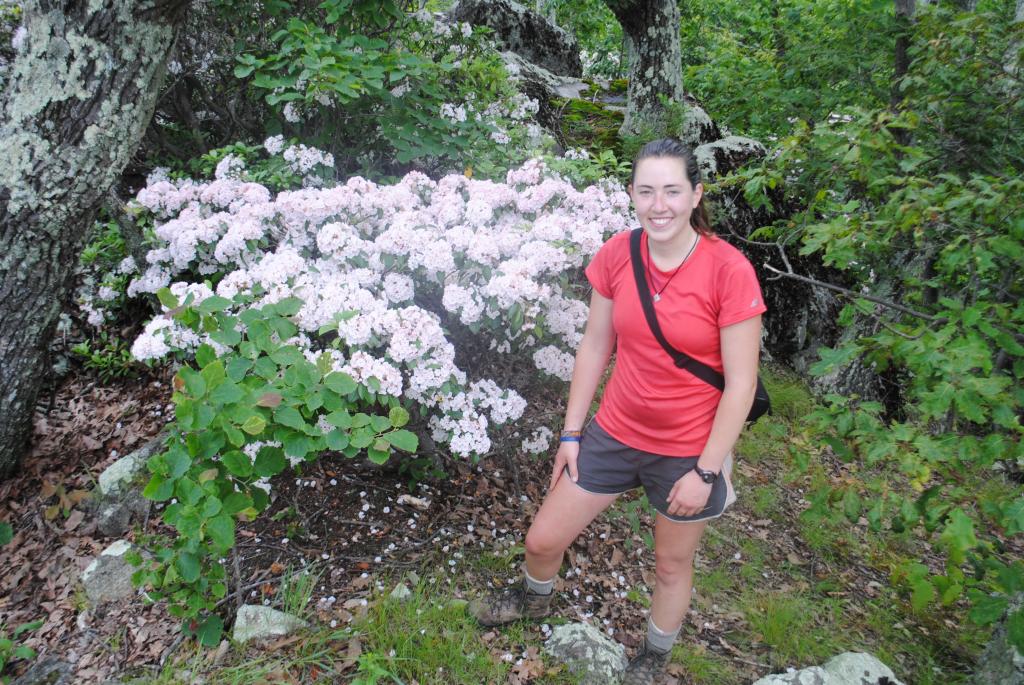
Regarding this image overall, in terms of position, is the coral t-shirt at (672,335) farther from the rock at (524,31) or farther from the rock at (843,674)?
the rock at (524,31)

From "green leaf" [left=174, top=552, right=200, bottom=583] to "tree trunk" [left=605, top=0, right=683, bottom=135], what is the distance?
5782mm

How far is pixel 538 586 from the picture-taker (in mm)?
2707

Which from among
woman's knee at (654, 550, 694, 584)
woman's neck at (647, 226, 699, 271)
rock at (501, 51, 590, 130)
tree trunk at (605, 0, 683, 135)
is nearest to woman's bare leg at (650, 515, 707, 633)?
woman's knee at (654, 550, 694, 584)

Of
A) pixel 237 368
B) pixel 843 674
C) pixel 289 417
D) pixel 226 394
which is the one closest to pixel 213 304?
pixel 237 368

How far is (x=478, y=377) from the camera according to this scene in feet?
10.9

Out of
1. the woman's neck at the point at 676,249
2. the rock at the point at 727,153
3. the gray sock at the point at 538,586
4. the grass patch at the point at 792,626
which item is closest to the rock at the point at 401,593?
the gray sock at the point at 538,586

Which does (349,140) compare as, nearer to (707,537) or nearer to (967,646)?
(707,537)

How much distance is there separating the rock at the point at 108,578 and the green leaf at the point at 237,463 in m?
1.28

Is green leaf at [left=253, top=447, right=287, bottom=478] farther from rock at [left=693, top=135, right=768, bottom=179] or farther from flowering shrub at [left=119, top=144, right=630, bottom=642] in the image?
rock at [left=693, top=135, right=768, bottom=179]

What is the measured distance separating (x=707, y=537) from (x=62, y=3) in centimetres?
425

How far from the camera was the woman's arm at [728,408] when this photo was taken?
6.41 feet

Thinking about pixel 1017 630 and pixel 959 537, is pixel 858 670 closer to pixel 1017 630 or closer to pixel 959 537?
pixel 1017 630

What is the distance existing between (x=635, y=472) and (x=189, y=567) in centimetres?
159

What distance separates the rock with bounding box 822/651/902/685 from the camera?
107 inches
